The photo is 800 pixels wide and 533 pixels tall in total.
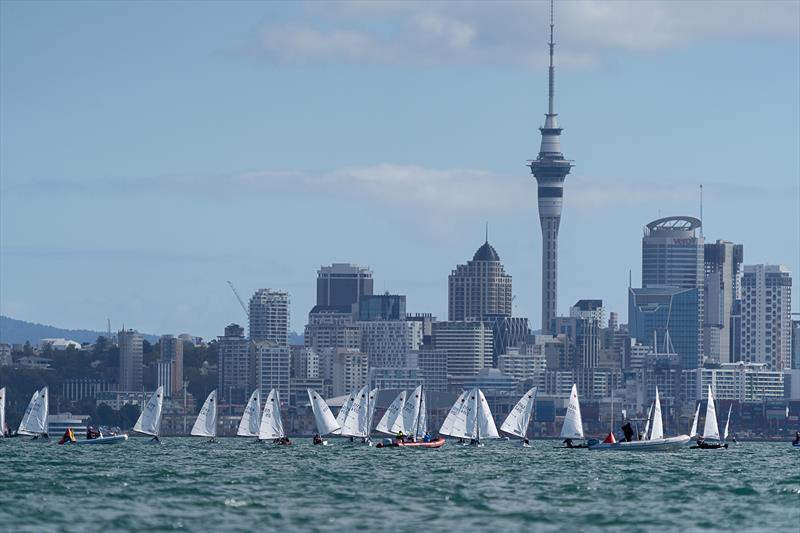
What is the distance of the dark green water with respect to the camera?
84312mm

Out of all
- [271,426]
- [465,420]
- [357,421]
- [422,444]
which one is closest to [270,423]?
[271,426]

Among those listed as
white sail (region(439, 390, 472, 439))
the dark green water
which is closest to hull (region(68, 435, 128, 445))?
white sail (region(439, 390, 472, 439))

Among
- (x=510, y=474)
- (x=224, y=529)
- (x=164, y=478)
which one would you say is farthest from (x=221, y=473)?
(x=224, y=529)

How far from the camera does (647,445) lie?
157 metres

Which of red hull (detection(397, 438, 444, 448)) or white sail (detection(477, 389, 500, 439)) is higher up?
white sail (detection(477, 389, 500, 439))

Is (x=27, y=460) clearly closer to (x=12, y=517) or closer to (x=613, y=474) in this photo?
(x=613, y=474)

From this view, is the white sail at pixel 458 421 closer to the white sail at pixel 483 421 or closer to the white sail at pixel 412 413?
the white sail at pixel 483 421

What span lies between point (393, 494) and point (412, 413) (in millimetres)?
96987

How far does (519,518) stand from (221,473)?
33.8 m

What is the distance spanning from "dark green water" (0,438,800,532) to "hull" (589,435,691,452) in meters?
12.8

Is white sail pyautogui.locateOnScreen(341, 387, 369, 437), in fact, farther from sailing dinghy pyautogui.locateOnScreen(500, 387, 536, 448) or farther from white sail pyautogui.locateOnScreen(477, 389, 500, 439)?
sailing dinghy pyautogui.locateOnScreen(500, 387, 536, 448)

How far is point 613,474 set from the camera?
118188mm

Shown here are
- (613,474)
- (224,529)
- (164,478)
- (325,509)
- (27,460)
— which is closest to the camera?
(224,529)

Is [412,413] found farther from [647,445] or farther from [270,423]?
[647,445]
